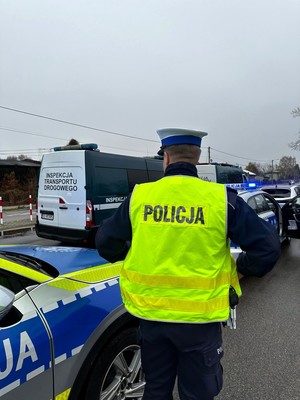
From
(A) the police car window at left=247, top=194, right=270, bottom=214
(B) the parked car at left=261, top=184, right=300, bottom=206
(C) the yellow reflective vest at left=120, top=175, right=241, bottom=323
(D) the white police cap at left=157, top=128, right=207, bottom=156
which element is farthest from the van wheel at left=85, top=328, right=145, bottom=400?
(B) the parked car at left=261, top=184, right=300, bottom=206

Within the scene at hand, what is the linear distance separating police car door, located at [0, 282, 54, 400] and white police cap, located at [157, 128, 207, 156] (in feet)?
3.57

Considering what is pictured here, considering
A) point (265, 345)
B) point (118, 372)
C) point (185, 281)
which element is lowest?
point (265, 345)

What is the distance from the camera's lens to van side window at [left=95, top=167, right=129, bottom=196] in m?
7.61

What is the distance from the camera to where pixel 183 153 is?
178 cm

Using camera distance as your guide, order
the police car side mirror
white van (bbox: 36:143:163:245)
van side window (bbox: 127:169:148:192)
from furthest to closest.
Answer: van side window (bbox: 127:169:148:192) < white van (bbox: 36:143:163:245) < the police car side mirror

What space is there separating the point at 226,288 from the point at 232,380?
1.58 metres

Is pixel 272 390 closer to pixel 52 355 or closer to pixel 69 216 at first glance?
pixel 52 355

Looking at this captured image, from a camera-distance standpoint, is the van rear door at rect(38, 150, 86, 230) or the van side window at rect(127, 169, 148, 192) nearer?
the van rear door at rect(38, 150, 86, 230)

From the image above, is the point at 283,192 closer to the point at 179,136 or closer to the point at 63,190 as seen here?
the point at 63,190

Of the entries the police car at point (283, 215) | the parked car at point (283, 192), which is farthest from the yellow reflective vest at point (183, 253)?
the parked car at point (283, 192)

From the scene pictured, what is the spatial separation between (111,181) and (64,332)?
20.8 ft

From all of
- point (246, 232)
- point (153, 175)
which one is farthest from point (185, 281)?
point (153, 175)

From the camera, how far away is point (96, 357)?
6.33ft

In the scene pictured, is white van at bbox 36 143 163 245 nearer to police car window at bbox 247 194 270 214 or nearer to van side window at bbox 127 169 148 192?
van side window at bbox 127 169 148 192
